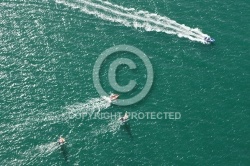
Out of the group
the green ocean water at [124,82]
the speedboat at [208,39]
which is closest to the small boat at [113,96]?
the green ocean water at [124,82]

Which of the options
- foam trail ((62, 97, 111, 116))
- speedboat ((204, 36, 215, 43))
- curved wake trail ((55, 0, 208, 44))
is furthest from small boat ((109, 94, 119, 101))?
speedboat ((204, 36, 215, 43))

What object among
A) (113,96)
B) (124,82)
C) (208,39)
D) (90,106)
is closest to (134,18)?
(208,39)

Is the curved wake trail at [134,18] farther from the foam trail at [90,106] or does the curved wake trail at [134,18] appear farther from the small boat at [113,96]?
the foam trail at [90,106]

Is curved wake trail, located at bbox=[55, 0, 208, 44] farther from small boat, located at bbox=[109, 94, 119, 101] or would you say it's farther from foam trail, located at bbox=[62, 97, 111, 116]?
foam trail, located at bbox=[62, 97, 111, 116]

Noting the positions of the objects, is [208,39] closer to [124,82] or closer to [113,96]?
[124,82]

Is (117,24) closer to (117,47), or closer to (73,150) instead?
(117,47)
